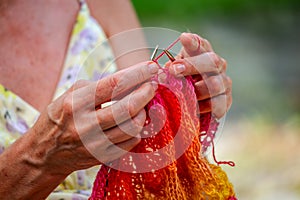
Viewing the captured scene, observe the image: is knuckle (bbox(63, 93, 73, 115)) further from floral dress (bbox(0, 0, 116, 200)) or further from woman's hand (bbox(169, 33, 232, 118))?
floral dress (bbox(0, 0, 116, 200))

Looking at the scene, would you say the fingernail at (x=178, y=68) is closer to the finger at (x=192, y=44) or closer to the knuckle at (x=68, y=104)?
the finger at (x=192, y=44)

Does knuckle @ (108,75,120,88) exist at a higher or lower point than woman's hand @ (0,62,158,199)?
higher

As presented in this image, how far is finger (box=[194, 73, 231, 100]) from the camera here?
3.50ft

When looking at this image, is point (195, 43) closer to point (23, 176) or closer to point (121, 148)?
point (121, 148)

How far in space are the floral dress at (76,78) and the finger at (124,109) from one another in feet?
1.22

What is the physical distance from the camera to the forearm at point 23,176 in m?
1.03

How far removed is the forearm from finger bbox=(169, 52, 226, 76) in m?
0.29

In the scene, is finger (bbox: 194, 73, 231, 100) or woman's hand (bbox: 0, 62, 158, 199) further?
finger (bbox: 194, 73, 231, 100)

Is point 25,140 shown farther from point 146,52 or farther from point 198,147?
point 146,52

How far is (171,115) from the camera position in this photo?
0.99m

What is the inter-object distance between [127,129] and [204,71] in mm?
238

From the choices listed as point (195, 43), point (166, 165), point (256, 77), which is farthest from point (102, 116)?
point (256, 77)

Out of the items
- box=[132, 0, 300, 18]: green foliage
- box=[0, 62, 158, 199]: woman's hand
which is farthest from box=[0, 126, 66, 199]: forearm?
box=[132, 0, 300, 18]: green foliage

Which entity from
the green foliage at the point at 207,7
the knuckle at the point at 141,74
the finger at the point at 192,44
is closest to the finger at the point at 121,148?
the knuckle at the point at 141,74
